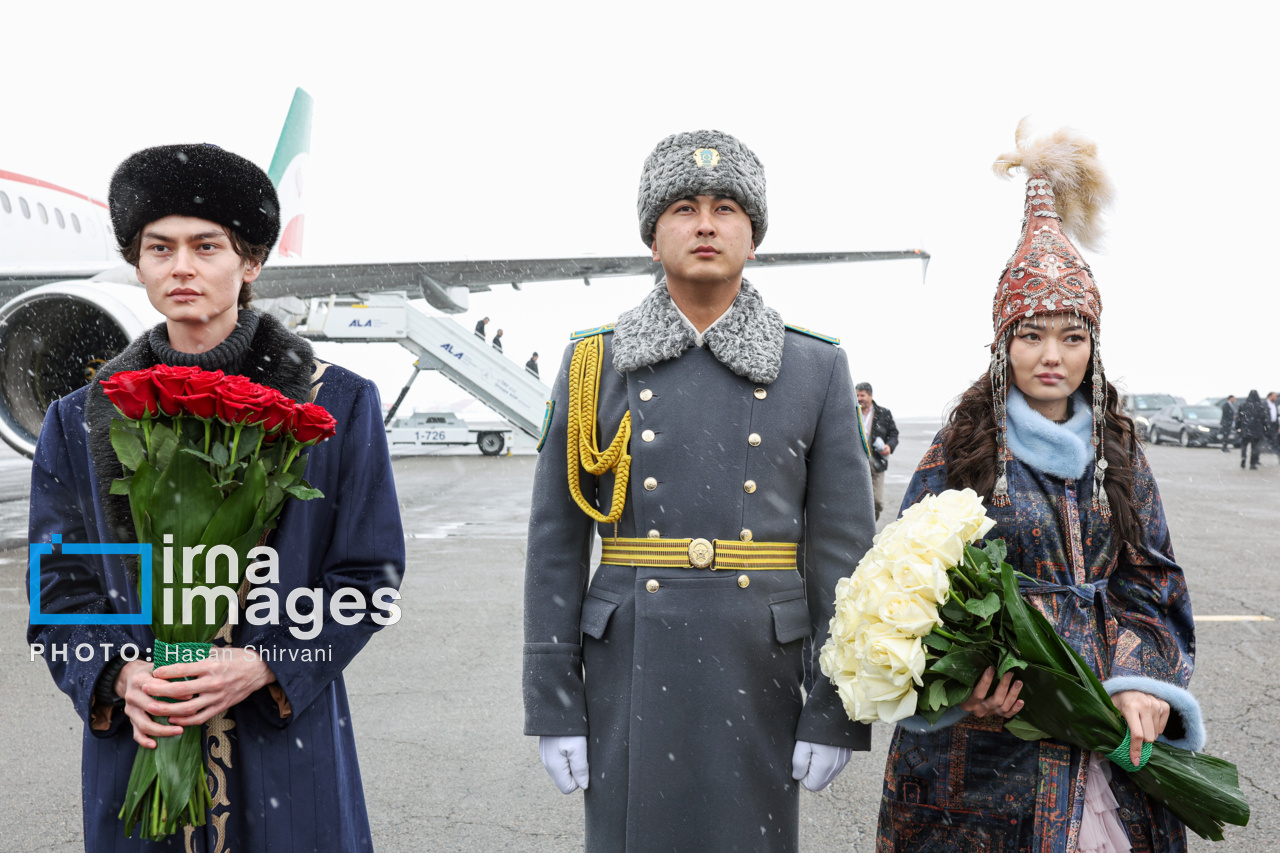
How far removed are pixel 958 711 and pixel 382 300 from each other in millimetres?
16140

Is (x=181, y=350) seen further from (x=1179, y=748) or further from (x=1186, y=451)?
(x=1186, y=451)

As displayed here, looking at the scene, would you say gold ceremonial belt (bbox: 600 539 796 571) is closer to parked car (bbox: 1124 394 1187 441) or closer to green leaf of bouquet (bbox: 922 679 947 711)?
green leaf of bouquet (bbox: 922 679 947 711)

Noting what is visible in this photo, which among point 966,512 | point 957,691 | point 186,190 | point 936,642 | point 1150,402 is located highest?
point 186,190

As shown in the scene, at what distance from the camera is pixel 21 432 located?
792 centimetres

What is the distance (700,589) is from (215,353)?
110 cm

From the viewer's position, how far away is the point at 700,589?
187cm

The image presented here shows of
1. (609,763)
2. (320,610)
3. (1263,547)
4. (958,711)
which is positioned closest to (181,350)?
(320,610)

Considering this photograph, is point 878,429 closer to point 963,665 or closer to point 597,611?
point 597,611

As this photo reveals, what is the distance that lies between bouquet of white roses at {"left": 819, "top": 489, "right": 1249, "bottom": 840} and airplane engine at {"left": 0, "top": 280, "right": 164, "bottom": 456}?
25.1 feet

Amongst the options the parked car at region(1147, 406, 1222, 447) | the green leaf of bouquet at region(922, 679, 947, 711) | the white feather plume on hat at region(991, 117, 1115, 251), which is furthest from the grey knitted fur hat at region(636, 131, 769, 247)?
the parked car at region(1147, 406, 1222, 447)

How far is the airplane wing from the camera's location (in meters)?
12.1

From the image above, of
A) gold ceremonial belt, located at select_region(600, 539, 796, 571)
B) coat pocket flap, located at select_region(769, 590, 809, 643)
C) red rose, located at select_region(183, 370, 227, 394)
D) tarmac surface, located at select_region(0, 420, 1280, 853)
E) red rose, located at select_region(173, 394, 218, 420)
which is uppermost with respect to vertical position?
red rose, located at select_region(183, 370, 227, 394)

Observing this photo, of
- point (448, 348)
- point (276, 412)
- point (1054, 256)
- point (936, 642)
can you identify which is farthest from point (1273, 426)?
point (276, 412)

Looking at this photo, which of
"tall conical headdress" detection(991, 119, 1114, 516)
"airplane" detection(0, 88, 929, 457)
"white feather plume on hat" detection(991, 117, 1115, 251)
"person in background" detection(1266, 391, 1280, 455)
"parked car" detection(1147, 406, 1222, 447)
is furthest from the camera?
"parked car" detection(1147, 406, 1222, 447)
